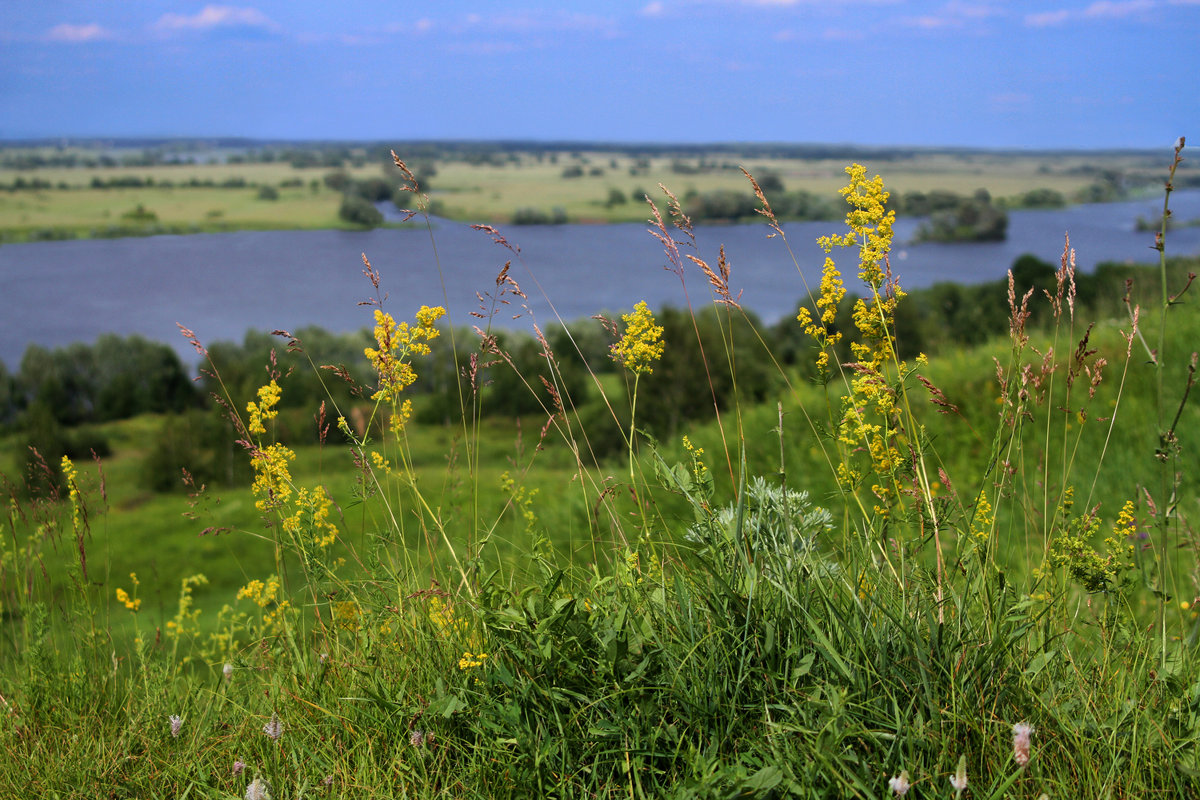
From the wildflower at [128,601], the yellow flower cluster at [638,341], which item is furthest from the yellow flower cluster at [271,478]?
the yellow flower cluster at [638,341]

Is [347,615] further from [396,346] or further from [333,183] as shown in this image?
[333,183]

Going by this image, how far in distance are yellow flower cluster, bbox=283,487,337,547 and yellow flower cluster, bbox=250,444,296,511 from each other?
0.22 ft

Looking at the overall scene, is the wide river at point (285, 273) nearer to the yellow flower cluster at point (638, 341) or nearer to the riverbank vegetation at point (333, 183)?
the riverbank vegetation at point (333, 183)

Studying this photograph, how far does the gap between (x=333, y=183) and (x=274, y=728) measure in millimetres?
53662

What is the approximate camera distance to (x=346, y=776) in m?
2.23

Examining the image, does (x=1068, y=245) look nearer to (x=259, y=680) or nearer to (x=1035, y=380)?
(x=1035, y=380)

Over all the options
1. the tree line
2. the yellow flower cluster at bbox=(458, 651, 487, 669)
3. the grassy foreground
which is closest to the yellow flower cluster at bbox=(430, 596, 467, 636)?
the grassy foreground

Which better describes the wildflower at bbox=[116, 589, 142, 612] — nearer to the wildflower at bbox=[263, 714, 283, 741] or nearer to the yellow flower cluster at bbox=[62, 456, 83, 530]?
the yellow flower cluster at bbox=[62, 456, 83, 530]

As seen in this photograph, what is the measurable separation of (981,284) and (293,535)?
37738 mm

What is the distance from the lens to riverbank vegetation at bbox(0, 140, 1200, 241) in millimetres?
42031

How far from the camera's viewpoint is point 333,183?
168 ft

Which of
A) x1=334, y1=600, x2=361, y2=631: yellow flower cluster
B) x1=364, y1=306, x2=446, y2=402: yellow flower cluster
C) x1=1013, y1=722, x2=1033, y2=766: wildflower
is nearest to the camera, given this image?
x1=1013, y1=722, x2=1033, y2=766: wildflower

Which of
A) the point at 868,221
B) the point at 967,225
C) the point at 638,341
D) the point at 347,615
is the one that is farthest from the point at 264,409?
the point at 967,225

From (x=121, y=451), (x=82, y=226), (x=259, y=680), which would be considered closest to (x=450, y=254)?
(x=121, y=451)
